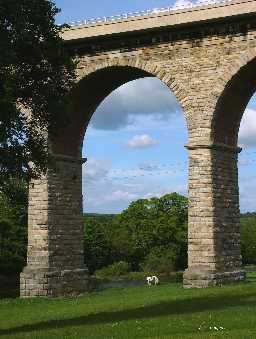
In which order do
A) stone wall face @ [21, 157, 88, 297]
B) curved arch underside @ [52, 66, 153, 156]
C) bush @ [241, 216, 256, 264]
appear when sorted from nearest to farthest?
stone wall face @ [21, 157, 88, 297], curved arch underside @ [52, 66, 153, 156], bush @ [241, 216, 256, 264]

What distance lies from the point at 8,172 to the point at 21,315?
765 cm

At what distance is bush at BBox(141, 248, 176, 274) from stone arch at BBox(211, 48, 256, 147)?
43.0 m

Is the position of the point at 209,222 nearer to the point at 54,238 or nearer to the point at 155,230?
the point at 54,238

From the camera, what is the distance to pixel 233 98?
31.2 m

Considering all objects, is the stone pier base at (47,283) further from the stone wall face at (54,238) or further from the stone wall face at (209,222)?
the stone wall face at (209,222)

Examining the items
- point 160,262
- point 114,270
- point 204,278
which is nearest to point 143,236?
point 160,262

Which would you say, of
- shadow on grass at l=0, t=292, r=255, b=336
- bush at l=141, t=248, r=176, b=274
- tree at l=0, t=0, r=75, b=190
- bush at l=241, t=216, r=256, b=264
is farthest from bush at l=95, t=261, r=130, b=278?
tree at l=0, t=0, r=75, b=190

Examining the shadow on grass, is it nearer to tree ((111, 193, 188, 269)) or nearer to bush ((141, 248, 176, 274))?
bush ((141, 248, 176, 274))

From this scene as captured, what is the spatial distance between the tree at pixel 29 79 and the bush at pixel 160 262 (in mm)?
53192

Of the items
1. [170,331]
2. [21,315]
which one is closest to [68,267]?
[21,315]

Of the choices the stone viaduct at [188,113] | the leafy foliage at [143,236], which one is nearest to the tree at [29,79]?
the stone viaduct at [188,113]

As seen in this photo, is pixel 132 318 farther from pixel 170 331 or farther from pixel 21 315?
→ pixel 21 315

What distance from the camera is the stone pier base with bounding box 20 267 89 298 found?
1312 inches

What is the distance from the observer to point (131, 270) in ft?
265
